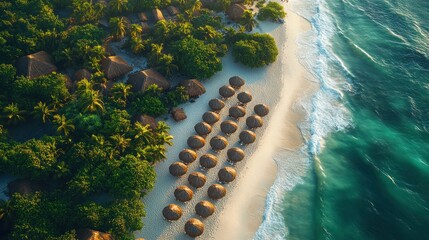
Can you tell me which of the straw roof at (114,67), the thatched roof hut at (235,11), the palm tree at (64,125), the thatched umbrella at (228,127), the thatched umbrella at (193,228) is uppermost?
the thatched roof hut at (235,11)

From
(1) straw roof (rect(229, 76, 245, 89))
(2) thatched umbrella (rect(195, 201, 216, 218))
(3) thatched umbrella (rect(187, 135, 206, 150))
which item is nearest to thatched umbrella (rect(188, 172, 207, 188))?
(2) thatched umbrella (rect(195, 201, 216, 218))

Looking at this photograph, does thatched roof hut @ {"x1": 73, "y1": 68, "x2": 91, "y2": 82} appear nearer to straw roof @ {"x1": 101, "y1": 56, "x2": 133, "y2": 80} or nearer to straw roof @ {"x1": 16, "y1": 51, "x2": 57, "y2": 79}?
straw roof @ {"x1": 101, "y1": 56, "x2": 133, "y2": 80}

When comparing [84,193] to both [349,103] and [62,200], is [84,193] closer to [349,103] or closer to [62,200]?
[62,200]

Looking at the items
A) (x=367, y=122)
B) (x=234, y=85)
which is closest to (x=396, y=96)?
(x=367, y=122)

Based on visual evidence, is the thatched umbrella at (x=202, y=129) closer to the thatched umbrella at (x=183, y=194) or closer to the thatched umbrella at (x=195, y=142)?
the thatched umbrella at (x=195, y=142)

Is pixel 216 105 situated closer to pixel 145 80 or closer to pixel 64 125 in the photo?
pixel 145 80

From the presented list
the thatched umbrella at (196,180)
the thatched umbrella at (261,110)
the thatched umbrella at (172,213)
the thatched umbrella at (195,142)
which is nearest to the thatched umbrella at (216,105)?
the thatched umbrella at (261,110)
